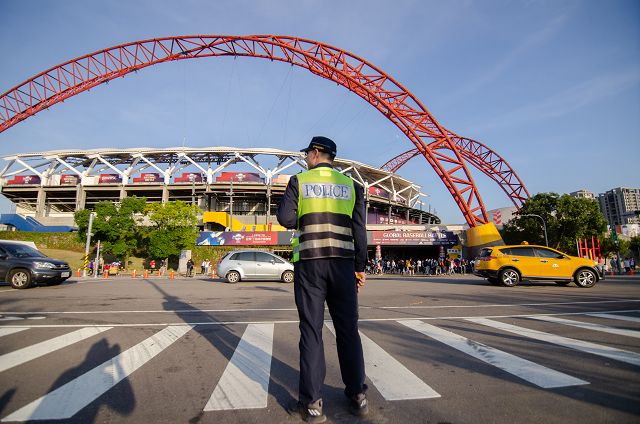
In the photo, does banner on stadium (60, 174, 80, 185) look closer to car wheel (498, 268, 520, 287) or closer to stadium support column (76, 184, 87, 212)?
stadium support column (76, 184, 87, 212)

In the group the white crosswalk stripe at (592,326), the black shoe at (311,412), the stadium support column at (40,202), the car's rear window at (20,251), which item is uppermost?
the stadium support column at (40,202)

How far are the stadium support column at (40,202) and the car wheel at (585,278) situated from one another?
239 feet

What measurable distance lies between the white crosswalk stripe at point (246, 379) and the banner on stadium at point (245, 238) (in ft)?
113

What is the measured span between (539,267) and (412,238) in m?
28.6

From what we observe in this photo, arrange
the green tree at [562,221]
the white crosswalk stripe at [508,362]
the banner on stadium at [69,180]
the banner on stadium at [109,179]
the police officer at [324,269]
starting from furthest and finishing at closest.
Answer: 1. the banner on stadium at [69,180]
2. the banner on stadium at [109,179]
3. the green tree at [562,221]
4. the white crosswalk stripe at [508,362]
5. the police officer at [324,269]

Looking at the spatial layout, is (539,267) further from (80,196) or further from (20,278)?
(80,196)

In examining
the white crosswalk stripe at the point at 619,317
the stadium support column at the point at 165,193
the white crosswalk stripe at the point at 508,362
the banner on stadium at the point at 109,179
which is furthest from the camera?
the banner on stadium at the point at 109,179

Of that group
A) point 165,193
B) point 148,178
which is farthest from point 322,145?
point 148,178

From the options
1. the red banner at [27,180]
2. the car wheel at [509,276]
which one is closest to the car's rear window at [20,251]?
the car wheel at [509,276]

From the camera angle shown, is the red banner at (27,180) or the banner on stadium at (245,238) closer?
the banner on stadium at (245,238)

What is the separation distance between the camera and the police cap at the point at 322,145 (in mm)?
2844

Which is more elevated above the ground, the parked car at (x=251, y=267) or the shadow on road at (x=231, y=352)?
the parked car at (x=251, y=267)

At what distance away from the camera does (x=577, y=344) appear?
12.5 ft

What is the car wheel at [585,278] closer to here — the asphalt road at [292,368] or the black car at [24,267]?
the asphalt road at [292,368]
